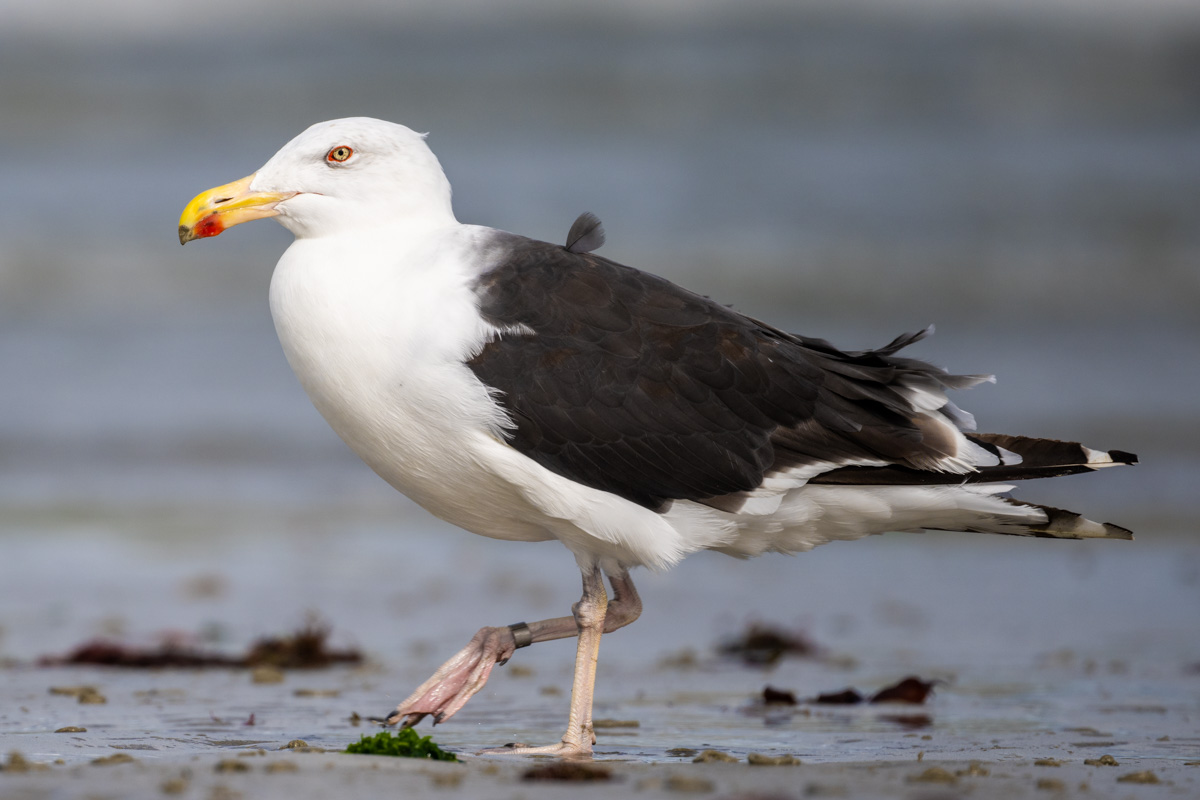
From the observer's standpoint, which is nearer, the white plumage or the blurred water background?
the white plumage

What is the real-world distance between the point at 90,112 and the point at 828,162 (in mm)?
15379

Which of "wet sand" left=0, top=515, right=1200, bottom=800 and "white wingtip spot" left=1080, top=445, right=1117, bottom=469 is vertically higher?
"white wingtip spot" left=1080, top=445, right=1117, bottom=469

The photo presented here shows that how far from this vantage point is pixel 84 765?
3773 millimetres

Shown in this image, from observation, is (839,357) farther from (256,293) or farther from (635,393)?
(256,293)

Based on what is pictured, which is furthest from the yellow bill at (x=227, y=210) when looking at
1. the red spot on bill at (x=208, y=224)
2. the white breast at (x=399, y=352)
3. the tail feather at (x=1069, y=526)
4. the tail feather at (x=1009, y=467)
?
the tail feather at (x=1069, y=526)

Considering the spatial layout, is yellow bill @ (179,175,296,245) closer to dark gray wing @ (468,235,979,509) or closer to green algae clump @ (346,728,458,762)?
dark gray wing @ (468,235,979,509)

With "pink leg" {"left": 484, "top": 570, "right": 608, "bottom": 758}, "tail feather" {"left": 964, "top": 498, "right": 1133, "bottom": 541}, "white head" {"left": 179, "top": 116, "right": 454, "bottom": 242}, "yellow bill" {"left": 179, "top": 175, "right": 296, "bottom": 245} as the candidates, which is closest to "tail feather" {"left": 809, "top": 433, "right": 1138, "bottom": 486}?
"tail feather" {"left": 964, "top": 498, "right": 1133, "bottom": 541}

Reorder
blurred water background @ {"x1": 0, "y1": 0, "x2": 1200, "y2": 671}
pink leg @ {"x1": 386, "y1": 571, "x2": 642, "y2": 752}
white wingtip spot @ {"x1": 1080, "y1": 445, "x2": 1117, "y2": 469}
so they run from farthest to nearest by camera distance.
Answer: blurred water background @ {"x1": 0, "y1": 0, "x2": 1200, "y2": 671} → white wingtip spot @ {"x1": 1080, "y1": 445, "x2": 1117, "y2": 469} → pink leg @ {"x1": 386, "y1": 571, "x2": 642, "y2": 752}

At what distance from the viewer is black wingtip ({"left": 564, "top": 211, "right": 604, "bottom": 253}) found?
501 cm

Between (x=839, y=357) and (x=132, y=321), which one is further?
(x=132, y=321)

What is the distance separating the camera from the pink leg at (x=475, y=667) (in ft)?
15.6

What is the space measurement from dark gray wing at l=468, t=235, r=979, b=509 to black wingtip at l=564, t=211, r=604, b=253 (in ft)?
0.27

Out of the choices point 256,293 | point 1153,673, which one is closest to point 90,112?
point 256,293

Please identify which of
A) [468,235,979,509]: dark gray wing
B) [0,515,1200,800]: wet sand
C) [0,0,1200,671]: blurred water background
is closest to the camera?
[0,515,1200,800]: wet sand
